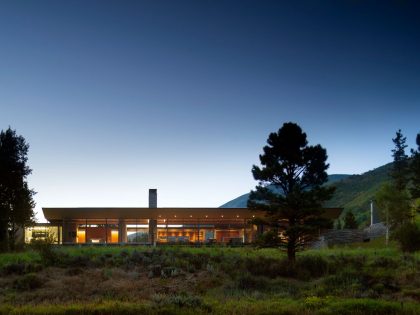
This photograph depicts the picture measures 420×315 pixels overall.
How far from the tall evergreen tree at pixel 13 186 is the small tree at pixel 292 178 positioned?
20159 millimetres

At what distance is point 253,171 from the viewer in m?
26.0

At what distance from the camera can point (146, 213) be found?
48.9m

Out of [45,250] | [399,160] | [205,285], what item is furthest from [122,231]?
[399,160]

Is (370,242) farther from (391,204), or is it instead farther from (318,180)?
(318,180)

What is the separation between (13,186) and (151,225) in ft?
62.1

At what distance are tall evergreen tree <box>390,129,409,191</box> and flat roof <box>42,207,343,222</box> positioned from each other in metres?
21.5

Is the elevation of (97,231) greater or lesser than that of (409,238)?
lesser

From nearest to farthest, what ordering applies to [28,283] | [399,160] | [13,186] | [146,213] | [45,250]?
1. [28,283]
2. [45,250]
3. [13,186]
4. [146,213]
5. [399,160]

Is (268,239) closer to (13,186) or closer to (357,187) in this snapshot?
(13,186)

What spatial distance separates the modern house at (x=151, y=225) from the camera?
160 ft

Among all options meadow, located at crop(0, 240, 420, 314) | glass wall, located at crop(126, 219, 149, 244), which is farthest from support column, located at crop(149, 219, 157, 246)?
meadow, located at crop(0, 240, 420, 314)

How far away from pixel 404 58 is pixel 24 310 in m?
26.2

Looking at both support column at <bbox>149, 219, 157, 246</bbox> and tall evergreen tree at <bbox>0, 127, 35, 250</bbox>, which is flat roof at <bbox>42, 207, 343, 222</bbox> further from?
tall evergreen tree at <bbox>0, 127, 35, 250</bbox>

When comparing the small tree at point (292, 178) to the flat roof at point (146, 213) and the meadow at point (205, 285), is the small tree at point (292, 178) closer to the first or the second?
the meadow at point (205, 285)
